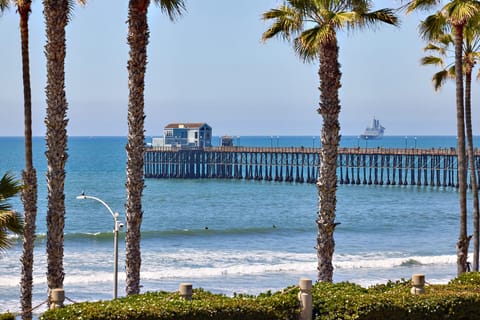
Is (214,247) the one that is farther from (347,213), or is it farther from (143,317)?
(143,317)

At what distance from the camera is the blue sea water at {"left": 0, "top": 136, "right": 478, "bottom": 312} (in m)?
38.6

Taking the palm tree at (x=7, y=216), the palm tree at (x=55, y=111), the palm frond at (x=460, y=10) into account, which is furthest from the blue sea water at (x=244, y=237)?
the palm tree at (x=7, y=216)

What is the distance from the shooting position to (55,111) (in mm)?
17797

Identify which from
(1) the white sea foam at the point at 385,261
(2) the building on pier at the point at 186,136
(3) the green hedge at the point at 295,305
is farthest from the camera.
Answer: (2) the building on pier at the point at 186,136

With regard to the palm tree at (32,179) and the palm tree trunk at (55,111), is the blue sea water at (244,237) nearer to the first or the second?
the palm tree at (32,179)

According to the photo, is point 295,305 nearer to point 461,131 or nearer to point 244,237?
point 461,131

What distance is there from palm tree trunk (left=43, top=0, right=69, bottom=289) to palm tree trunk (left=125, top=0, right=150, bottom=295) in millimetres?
1270

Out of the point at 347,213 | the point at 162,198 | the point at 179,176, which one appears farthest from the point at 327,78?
the point at 179,176

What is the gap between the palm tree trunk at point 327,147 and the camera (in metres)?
19.5

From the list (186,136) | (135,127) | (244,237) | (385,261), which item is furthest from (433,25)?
(186,136)

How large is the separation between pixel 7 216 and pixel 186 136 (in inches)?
4180

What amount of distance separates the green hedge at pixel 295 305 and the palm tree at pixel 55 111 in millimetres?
4675

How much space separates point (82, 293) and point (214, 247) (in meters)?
20.0

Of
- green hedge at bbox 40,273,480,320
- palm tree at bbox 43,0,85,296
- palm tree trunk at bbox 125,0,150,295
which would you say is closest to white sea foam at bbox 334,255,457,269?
palm tree trunk at bbox 125,0,150,295
